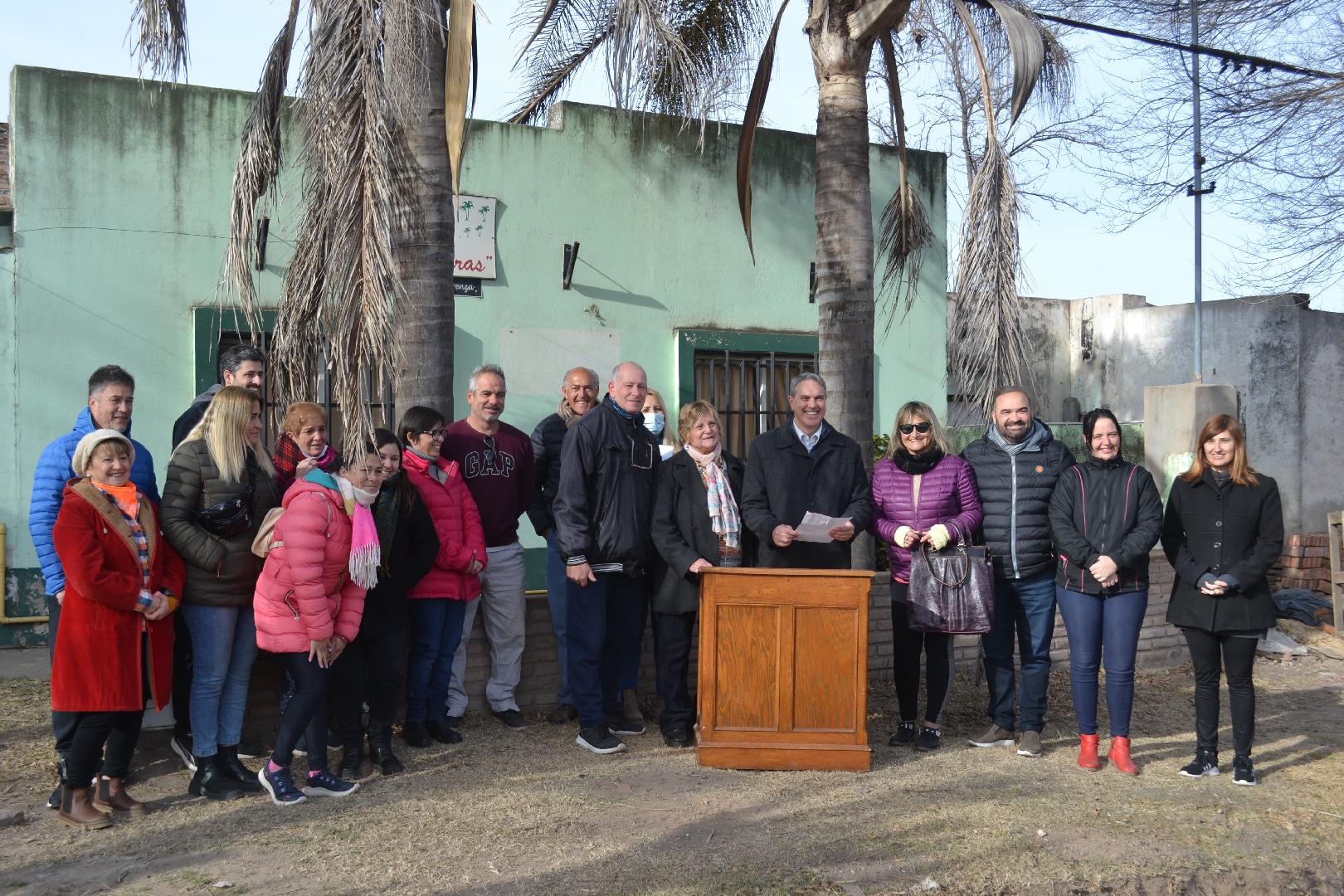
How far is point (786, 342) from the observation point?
437 inches

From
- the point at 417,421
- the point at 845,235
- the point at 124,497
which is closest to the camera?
the point at 124,497

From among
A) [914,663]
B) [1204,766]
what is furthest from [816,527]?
[1204,766]

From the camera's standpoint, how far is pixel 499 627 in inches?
254

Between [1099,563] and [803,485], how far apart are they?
1.50 metres

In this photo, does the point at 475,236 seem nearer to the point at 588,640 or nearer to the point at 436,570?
the point at 436,570

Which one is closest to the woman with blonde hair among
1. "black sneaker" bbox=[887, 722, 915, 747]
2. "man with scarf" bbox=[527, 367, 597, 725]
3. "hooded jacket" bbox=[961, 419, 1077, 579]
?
"man with scarf" bbox=[527, 367, 597, 725]

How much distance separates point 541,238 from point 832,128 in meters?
3.38

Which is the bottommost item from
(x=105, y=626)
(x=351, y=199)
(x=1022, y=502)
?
(x=105, y=626)

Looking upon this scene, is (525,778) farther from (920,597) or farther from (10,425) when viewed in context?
(10,425)

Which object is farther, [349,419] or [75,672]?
[349,419]

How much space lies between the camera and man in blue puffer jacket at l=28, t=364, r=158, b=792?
493 centimetres

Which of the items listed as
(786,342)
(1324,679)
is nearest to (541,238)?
(786,342)

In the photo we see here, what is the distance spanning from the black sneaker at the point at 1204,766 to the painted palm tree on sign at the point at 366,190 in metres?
4.39

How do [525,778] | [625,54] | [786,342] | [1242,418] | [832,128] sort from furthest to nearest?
1. [1242,418]
2. [786,342]
3. [832,128]
4. [625,54]
5. [525,778]
